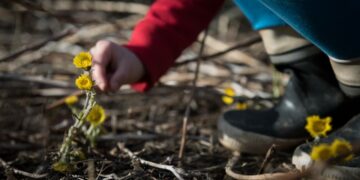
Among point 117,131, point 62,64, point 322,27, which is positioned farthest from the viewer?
point 62,64

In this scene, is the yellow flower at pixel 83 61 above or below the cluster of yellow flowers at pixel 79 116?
above

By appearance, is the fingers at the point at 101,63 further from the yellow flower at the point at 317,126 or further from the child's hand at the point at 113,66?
the yellow flower at the point at 317,126

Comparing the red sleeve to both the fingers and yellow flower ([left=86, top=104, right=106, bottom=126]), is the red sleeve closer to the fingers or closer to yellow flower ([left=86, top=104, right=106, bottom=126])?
the fingers

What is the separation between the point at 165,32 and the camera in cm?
153

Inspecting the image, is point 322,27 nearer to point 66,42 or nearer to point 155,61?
point 155,61

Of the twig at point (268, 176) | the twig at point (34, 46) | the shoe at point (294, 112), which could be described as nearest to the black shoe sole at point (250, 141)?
the shoe at point (294, 112)

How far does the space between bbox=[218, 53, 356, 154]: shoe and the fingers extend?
37cm

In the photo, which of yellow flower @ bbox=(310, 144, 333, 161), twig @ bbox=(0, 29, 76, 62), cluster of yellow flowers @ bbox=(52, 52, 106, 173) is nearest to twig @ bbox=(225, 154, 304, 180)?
yellow flower @ bbox=(310, 144, 333, 161)

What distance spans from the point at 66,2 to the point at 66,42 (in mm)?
899

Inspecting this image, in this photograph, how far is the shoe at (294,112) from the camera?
1.28 meters

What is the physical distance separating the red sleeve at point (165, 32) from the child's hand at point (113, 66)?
44 mm

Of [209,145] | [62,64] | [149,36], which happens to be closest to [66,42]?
[62,64]

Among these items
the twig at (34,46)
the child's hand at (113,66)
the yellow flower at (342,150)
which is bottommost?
the yellow flower at (342,150)

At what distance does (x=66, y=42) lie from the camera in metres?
2.55
